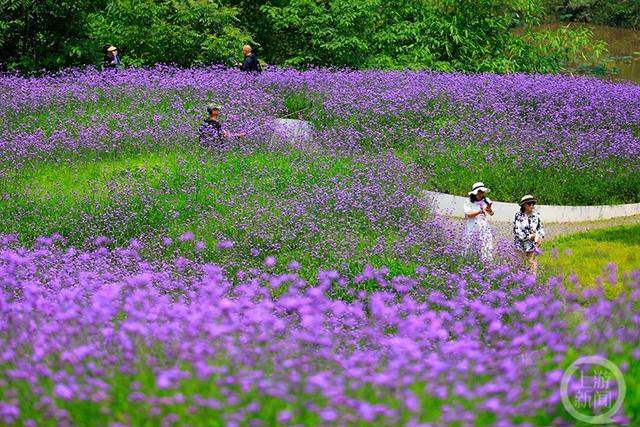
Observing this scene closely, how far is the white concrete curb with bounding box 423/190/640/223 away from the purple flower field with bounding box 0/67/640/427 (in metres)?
0.22

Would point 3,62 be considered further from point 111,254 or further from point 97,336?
point 97,336

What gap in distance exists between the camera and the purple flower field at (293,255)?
134 inches

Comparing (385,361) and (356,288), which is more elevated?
(385,361)

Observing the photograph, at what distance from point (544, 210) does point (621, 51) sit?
27.4m

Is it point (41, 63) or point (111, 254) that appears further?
point (41, 63)

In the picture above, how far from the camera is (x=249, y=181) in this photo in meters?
10.9

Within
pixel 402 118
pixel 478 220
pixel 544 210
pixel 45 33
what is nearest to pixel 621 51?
pixel 45 33

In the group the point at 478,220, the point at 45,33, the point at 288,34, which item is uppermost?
the point at 288,34

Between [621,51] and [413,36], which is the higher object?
[413,36]

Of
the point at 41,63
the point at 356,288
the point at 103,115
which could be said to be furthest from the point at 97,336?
the point at 41,63

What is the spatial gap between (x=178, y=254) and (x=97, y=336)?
454cm

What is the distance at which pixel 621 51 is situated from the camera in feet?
120

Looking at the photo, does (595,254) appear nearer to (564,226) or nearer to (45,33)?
(564,226)

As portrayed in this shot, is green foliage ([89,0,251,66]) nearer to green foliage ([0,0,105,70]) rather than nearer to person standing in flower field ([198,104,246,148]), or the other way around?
green foliage ([0,0,105,70])
